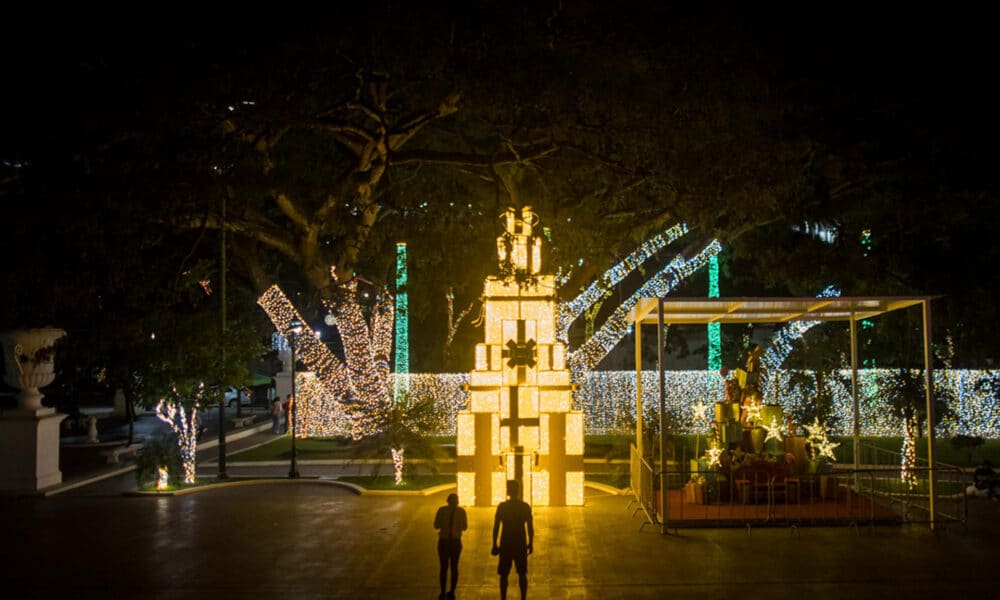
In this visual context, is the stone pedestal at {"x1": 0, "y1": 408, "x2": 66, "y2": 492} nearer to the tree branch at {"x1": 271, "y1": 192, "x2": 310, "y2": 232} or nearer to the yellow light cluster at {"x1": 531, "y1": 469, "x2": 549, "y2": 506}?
the tree branch at {"x1": 271, "y1": 192, "x2": 310, "y2": 232}

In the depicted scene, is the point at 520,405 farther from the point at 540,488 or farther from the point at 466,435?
the point at 540,488

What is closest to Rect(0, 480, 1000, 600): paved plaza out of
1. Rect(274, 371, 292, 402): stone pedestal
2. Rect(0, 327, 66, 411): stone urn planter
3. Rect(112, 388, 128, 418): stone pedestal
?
Rect(0, 327, 66, 411): stone urn planter

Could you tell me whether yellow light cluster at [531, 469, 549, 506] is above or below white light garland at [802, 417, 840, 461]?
below

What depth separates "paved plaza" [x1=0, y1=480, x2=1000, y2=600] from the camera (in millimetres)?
10484

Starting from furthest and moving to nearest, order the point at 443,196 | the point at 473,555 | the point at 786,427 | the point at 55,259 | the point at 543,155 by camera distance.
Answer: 1. the point at 443,196
2. the point at 543,155
3. the point at 786,427
4. the point at 55,259
5. the point at 473,555

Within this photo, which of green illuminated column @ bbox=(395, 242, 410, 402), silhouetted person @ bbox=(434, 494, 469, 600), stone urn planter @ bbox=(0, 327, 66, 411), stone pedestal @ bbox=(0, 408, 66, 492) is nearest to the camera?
silhouetted person @ bbox=(434, 494, 469, 600)

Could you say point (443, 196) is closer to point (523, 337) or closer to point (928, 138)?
point (523, 337)

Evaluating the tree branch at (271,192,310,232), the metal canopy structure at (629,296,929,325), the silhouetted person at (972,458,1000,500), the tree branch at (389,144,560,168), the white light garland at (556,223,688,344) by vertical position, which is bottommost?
the silhouetted person at (972,458,1000,500)

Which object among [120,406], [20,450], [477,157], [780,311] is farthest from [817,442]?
[120,406]

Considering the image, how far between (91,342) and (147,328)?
108 centimetres

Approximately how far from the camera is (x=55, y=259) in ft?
50.6

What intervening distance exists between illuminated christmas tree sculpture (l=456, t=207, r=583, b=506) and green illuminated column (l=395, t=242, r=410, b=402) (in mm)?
7146

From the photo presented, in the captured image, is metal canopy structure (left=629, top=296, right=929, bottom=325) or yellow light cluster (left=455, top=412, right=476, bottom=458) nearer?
metal canopy structure (left=629, top=296, right=929, bottom=325)

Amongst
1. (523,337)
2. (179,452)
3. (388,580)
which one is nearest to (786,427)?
(523,337)
